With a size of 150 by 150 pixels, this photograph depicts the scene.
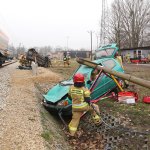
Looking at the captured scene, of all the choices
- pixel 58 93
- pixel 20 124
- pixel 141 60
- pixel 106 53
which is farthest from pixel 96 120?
pixel 141 60

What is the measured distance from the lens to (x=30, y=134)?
6.66 metres

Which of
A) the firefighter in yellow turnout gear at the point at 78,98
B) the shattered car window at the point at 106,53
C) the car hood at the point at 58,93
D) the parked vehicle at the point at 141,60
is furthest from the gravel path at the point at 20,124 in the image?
the parked vehicle at the point at 141,60

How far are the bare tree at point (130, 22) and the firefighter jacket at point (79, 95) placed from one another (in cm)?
5754

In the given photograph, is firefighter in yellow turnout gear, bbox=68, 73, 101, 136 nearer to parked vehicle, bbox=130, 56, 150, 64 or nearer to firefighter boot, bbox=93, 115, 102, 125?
firefighter boot, bbox=93, 115, 102, 125

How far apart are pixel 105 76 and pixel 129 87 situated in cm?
340

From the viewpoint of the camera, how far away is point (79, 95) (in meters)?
7.82

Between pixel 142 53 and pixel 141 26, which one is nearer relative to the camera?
pixel 142 53

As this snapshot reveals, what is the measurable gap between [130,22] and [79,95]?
5873 cm

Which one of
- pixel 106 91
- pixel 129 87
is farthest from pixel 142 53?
pixel 106 91

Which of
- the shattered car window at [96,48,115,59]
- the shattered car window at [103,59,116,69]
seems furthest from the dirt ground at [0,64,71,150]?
the shattered car window at [96,48,115,59]

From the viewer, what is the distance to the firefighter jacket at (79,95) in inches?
308

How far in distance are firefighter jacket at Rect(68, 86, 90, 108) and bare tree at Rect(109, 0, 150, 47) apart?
57544 millimetres

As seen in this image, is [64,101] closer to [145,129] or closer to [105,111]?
[105,111]

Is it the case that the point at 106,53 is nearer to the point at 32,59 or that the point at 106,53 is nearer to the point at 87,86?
the point at 87,86
